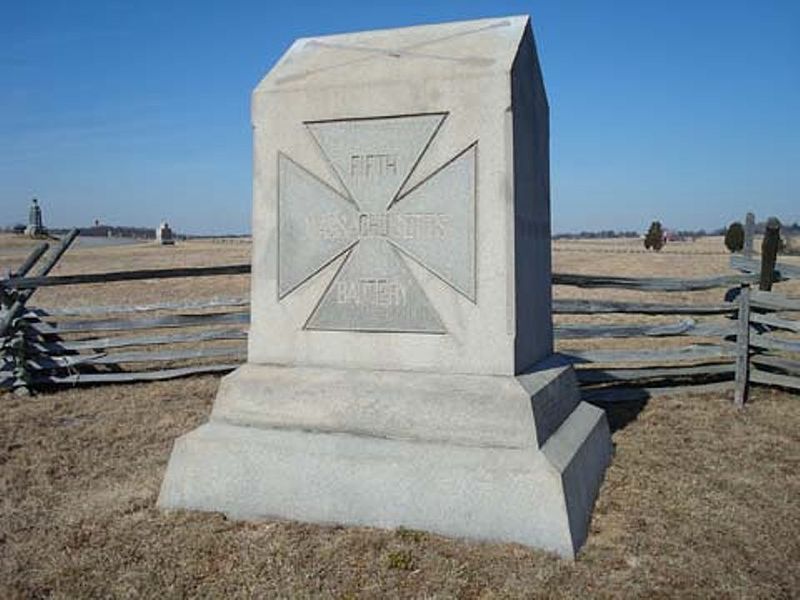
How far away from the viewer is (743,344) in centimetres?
749

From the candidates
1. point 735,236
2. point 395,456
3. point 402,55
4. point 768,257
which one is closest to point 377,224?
point 402,55

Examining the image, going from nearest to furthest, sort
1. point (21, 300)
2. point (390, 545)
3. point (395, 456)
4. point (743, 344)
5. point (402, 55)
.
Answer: point (390, 545) → point (395, 456) → point (402, 55) → point (743, 344) → point (21, 300)

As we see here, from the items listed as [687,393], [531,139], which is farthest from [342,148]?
[687,393]

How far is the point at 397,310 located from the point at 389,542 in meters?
1.23

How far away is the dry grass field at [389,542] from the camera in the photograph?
3.07 metres

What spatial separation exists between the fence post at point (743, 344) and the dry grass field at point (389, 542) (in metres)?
1.65

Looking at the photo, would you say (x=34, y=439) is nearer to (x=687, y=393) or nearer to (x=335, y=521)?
(x=335, y=521)

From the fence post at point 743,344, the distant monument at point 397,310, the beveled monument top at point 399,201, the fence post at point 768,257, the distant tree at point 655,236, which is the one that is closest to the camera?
the distant monument at point 397,310

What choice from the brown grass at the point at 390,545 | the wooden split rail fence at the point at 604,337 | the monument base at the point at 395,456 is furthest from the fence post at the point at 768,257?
the monument base at the point at 395,456

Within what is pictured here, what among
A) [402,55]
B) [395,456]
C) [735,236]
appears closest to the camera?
[395,456]

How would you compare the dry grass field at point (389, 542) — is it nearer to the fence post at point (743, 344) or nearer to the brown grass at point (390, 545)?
the brown grass at point (390, 545)

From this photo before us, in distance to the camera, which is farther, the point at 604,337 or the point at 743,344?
the point at 604,337

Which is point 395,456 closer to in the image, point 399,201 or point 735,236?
point 399,201

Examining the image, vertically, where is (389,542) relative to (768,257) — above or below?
below
